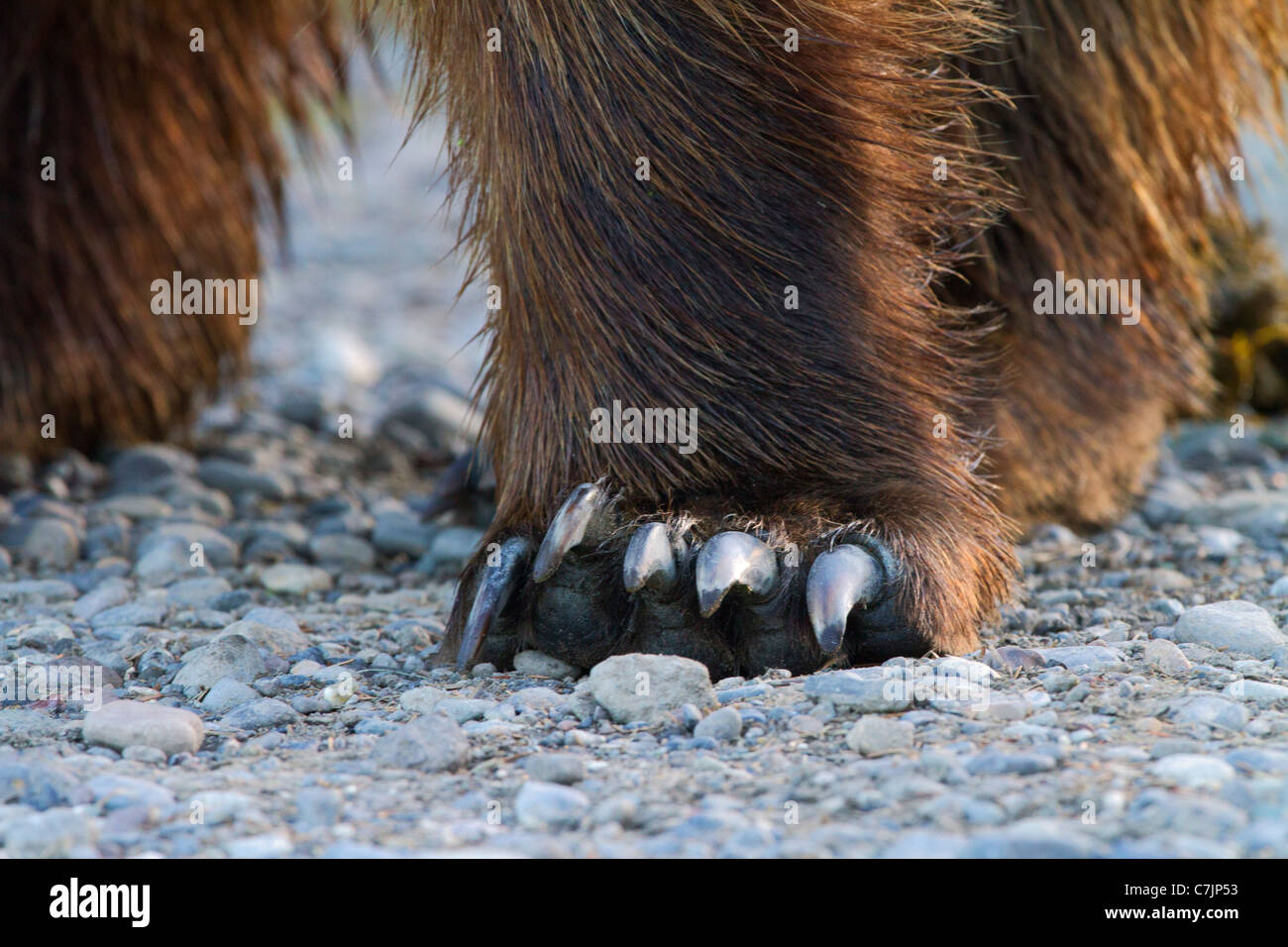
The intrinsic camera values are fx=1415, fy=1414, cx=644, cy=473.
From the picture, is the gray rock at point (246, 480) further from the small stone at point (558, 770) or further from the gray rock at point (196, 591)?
the small stone at point (558, 770)

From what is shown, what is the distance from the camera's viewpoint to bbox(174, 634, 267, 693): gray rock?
78.0 inches

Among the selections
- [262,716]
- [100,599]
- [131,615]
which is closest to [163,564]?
[100,599]

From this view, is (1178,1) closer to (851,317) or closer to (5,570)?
(851,317)

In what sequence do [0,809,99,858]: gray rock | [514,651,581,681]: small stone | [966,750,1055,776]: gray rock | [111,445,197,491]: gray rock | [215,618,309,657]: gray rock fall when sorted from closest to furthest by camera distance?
[0,809,99,858]: gray rock
[966,750,1055,776]: gray rock
[514,651,581,681]: small stone
[215,618,309,657]: gray rock
[111,445,197,491]: gray rock

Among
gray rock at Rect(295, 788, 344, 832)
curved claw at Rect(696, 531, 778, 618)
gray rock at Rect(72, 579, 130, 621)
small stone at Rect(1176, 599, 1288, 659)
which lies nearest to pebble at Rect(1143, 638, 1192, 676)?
small stone at Rect(1176, 599, 1288, 659)

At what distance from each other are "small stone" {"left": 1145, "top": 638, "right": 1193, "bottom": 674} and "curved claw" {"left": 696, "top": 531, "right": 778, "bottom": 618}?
0.52 metres

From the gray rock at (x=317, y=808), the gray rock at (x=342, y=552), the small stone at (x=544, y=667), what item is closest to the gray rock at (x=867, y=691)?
the small stone at (x=544, y=667)

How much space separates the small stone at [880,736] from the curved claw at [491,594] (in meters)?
0.55

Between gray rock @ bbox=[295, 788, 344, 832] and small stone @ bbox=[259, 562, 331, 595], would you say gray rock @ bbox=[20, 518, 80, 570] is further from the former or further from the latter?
gray rock @ bbox=[295, 788, 344, 832]

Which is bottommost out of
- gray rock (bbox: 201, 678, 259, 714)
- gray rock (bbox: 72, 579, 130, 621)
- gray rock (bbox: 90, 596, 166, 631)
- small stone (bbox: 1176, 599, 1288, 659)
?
gray rock (bbox: 201, 678, 259, 714)

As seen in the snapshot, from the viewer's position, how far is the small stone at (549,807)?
1.49m

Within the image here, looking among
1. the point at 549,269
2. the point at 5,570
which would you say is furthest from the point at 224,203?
the point at 549,269
